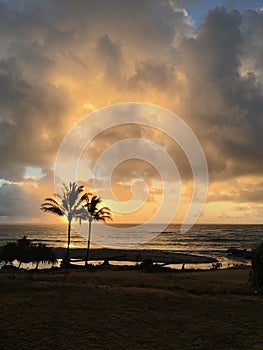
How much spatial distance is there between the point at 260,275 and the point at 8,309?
14048 millimetres

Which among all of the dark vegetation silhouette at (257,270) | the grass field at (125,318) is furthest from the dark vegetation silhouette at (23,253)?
Result: the dark vegetation silhouette at (257,270)

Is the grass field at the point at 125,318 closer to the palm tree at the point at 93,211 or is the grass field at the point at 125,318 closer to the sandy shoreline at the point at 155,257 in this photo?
the palm tree at the point at 93,211

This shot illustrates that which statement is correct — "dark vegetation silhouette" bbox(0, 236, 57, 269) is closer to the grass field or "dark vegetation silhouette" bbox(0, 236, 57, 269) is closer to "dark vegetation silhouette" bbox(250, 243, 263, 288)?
the grass field

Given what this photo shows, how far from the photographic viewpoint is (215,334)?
10906mm

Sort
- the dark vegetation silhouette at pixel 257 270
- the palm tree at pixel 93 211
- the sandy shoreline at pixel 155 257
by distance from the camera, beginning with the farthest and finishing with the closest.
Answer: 1. the sandy shoreline at pixel 155 257
2. the palm tree at pixel 93 211
3. the dark vegetation silhouette at pixel 257 270

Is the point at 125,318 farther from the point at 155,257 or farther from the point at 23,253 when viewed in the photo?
the point at 155,257

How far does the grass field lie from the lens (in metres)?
9.99

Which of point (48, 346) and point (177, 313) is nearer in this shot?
point (48, 346)

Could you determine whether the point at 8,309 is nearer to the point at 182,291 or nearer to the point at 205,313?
the point at 205,313

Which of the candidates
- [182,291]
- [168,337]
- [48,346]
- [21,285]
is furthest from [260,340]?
[21,285]

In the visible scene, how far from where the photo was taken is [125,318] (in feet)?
41.1

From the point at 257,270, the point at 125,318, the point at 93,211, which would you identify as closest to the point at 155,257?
the point at 93,211

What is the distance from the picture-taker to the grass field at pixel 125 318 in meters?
9.99

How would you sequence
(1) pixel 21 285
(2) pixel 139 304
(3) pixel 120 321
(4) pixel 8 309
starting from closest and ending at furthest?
(3) pixel 120 321 → (4) pixel 8 309 → (2) pixel 139 304 → (1) pixel 21 285
